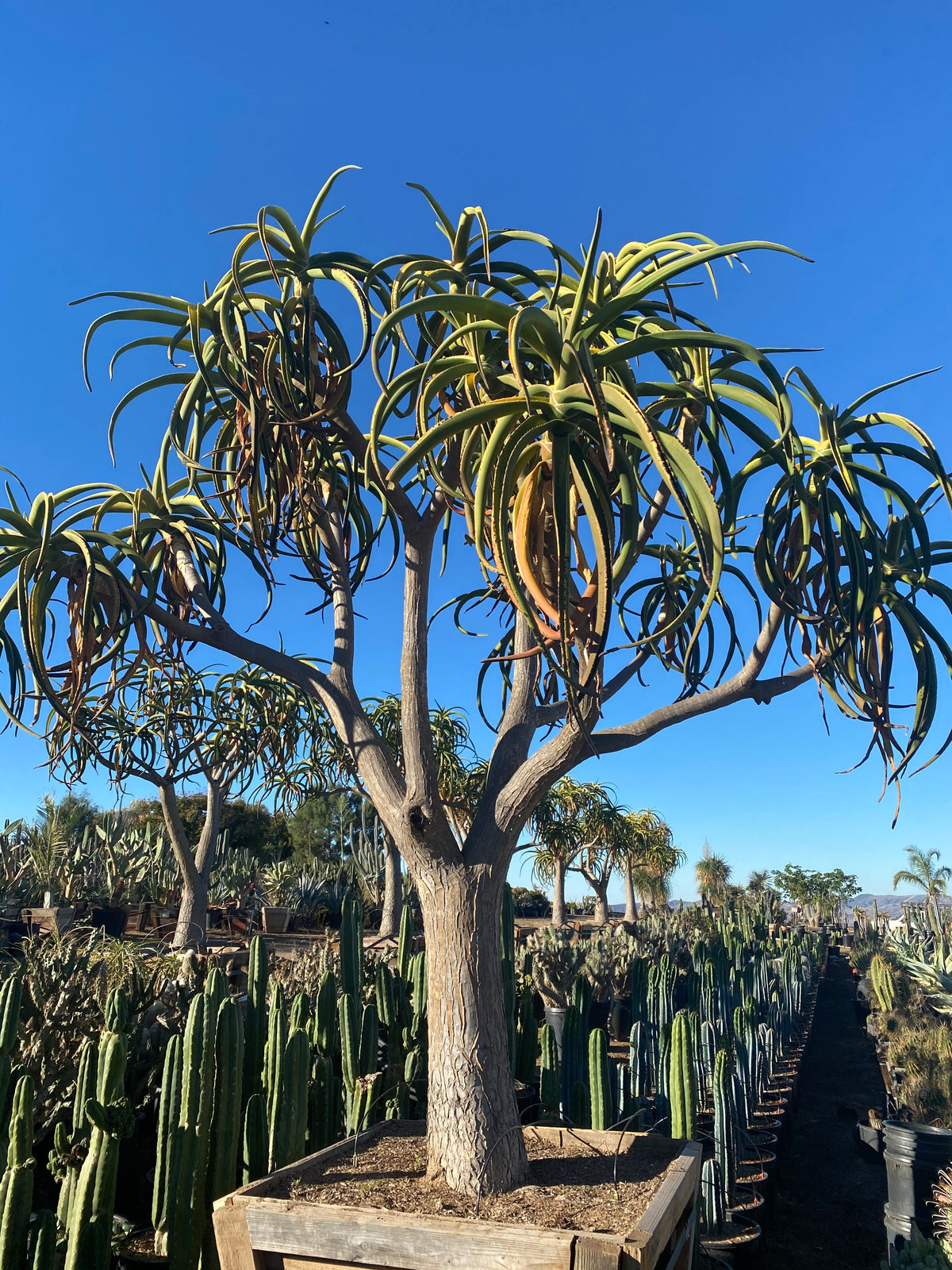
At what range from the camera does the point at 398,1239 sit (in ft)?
8.29

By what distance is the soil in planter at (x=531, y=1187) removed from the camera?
2756 millimetres

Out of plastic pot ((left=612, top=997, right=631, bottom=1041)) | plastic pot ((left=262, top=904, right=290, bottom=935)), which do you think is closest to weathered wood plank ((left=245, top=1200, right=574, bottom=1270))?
plastic pot ((left=612, top=997, right=631, bottom=1041))

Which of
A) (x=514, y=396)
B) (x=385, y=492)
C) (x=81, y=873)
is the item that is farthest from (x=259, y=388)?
(x=81, y=873)

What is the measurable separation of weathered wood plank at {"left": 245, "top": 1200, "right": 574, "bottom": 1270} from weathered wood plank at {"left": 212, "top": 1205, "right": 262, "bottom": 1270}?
0.04 m

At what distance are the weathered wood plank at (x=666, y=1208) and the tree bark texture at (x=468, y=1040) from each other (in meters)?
0.51

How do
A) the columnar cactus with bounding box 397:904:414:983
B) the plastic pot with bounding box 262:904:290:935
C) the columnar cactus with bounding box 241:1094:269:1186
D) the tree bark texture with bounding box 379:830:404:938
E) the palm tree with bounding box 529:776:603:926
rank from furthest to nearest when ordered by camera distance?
the palm tree with bounding box 529:776:603:926
the plastic pot with bounding box 262:904:290:935
the tree bark texture with bounding box 379:830:404:938
the columnar cactus with bounding box 397:904:414:983
the columnar cactus with bounding box 241:1094:269:1186

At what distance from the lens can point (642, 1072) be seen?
639 cm

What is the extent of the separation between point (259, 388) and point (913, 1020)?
8947mm

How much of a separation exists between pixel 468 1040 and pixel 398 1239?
0.66 m

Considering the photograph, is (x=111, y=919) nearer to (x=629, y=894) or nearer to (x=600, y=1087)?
(x=600, y=1087)

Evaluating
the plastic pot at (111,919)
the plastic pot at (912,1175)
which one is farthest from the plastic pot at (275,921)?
the plastic pot at (912,1175)

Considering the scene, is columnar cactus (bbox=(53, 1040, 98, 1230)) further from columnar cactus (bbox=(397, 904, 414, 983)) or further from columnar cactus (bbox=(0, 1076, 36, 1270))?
columnar cactus (bbox=(397, 904, 414, 983))

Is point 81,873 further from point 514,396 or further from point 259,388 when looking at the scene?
point 514,396

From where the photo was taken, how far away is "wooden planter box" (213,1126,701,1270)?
2416mm
